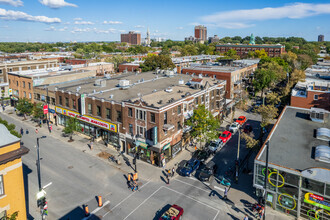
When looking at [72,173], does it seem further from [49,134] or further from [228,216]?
[228,216]

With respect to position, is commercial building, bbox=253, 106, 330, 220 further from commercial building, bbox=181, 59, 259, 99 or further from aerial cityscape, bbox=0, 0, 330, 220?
commercial building, bbox=181, 59, 259, 99

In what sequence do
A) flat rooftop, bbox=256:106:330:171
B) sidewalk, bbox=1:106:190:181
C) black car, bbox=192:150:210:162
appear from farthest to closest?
black car, bbox=192:150:210:162
sidewalk, bbox=1:106:190:181
flat rooftop, bbox=256:106:330:171

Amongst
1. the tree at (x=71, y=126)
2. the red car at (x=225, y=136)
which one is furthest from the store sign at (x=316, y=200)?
the tree at (x=71, y=126)

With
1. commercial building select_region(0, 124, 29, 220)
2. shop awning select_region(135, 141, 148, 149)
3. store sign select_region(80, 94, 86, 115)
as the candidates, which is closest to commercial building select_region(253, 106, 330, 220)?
shop awning select_region(135, 141, 148, 149)

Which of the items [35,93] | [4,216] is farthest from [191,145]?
[35,93]

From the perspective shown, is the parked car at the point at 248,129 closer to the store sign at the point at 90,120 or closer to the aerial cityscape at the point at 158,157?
the aerial cityscape at the point at 158,157
